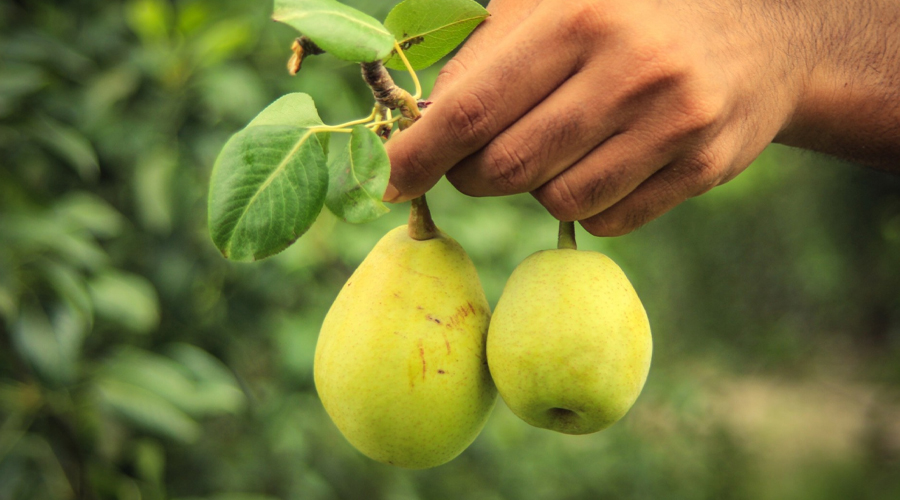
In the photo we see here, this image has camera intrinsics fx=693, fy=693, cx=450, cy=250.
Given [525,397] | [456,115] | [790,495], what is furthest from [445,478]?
[790,495]

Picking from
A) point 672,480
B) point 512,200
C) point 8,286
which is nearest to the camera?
point 8,286

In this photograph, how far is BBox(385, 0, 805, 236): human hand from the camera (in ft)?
3.10

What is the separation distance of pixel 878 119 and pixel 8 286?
1.91 meters

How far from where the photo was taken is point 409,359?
0.97 meters

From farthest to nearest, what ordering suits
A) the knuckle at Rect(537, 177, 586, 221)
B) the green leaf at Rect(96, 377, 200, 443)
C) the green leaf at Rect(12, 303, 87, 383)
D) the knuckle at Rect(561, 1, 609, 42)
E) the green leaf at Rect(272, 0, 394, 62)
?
the green leaf at Rect(96, 377, 200, 443), the green leaf at Rect(12, 303, 87, 383), the knuckle at Rect(537, 177, 586, 221), the knuckle at Rect(561, 1, 609, 42), the green leaf at Rect(272, 0, 394, 62)

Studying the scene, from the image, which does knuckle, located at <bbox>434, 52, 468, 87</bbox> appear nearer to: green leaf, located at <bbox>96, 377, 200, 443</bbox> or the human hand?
the human hand

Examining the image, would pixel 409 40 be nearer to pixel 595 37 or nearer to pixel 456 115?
pixel 456 115

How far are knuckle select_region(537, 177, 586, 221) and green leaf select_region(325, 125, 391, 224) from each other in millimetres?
286

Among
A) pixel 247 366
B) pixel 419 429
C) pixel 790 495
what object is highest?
pixel 419 429

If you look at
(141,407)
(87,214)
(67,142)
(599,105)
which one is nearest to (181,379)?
(141,407)

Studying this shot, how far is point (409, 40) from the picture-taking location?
3.40 feet

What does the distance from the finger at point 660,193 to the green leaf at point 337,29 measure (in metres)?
0.47

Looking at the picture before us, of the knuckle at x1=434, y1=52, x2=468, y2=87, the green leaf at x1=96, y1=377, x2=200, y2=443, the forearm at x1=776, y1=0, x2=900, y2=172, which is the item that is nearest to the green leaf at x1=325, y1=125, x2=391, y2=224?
A: the knuckle at x1=434, y1=52, x2=468, y2=87

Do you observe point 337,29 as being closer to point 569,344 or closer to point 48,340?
point 569,344
